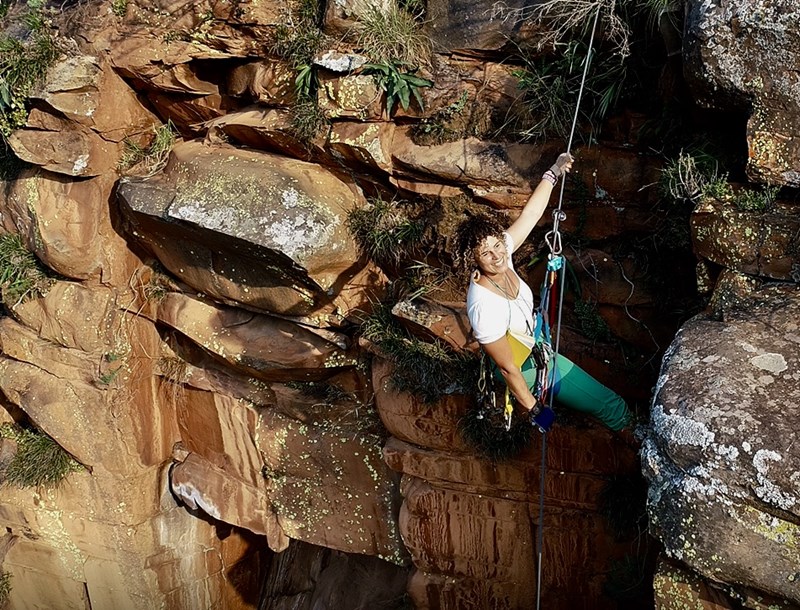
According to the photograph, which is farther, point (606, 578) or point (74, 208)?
point (74, 208)

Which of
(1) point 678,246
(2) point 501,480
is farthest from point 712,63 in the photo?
(2) point 501,480

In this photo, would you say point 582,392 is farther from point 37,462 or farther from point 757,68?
point 37,462

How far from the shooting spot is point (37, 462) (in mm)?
8211

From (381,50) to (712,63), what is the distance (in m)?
2.42

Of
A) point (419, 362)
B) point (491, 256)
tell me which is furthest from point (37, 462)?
point (491, 256)

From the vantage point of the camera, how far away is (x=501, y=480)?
21.2 feet

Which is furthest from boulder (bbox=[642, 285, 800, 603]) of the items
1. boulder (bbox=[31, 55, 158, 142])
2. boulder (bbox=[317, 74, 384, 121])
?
boulder (bbox=[31, 55, 158, 142])

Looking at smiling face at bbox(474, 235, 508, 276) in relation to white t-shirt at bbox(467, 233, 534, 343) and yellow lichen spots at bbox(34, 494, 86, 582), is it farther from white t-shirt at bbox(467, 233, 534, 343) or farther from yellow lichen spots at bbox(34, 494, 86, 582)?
yellow lichen spots at bbox(34, 494, 86, 582)

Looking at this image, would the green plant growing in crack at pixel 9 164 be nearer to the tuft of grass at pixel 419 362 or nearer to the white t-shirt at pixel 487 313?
the tuft of grass at pixel 419 362

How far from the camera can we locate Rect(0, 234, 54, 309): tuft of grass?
782cm

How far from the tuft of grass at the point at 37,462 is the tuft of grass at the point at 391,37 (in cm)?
504

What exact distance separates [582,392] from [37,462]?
5.70 m

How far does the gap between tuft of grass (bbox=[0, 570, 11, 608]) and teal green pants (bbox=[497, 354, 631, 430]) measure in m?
6.71

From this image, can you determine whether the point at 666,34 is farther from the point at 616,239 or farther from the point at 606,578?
the point at 606,578
